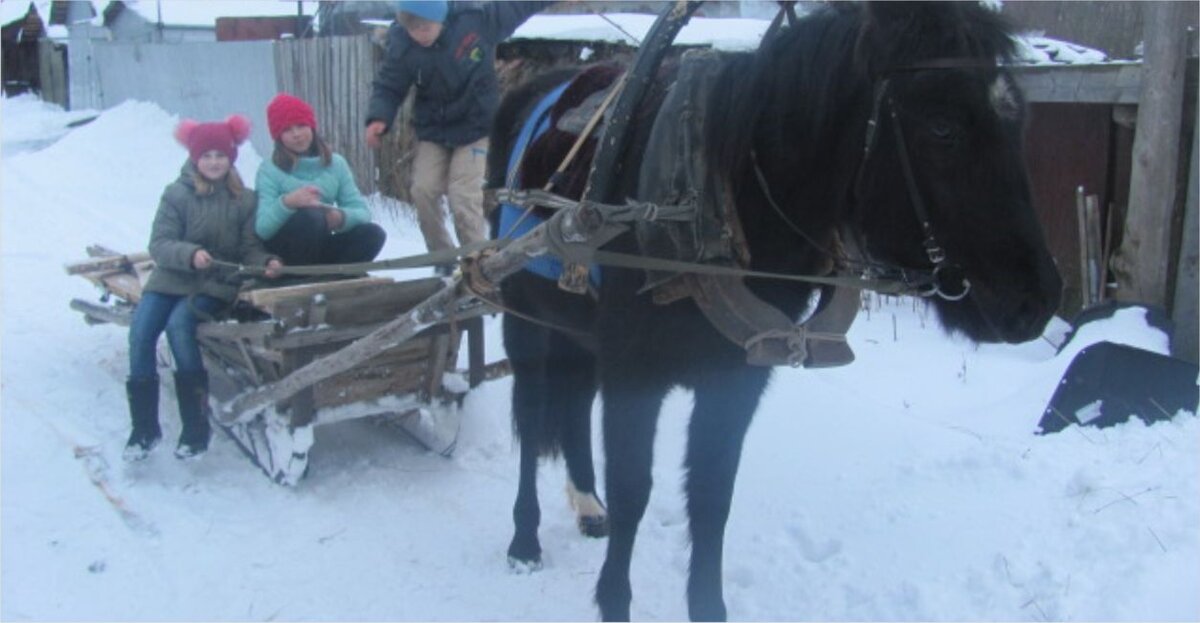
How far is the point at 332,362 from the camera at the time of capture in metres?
3.99

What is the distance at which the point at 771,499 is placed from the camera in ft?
14.2

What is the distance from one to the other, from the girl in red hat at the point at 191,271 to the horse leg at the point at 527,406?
111cm

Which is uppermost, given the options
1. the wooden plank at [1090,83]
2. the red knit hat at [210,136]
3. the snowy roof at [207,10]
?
the snowy roof at [207,10]

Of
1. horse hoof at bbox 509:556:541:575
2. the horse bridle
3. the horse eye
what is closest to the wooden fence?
horse hoof at bbox 509:556:541:575

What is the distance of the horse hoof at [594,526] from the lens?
14.0 feet

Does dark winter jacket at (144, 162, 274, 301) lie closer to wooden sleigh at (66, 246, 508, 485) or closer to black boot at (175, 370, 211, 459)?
wooden sleigh at (66, 246, 508, 485)

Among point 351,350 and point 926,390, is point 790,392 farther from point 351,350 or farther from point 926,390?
point 351,350

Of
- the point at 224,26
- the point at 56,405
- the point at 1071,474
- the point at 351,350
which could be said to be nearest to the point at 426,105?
the point at 351,350

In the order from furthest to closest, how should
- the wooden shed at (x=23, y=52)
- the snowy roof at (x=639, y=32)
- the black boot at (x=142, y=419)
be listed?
the wooden shed at (x=23, y=52)
the snowy roof at (x=639, y=32)
the black boot at (x=142, y=419)

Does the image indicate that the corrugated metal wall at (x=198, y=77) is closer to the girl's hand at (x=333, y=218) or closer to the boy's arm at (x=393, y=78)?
the boy's arm at (x=393, y=78)

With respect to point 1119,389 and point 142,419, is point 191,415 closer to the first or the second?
point 142,419

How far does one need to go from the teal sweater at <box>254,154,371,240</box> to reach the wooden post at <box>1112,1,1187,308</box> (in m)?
4.45

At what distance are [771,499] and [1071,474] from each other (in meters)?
1.20

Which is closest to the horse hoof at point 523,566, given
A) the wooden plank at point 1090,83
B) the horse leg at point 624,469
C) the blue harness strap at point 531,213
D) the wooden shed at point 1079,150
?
the horse leg at point 624,469
